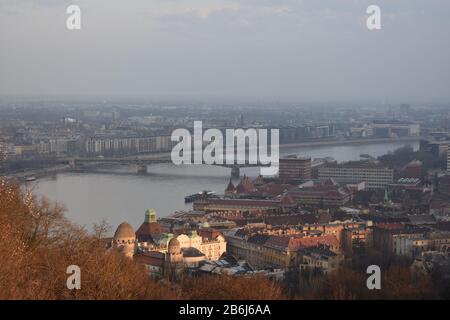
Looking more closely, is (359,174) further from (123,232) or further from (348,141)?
(348,141)

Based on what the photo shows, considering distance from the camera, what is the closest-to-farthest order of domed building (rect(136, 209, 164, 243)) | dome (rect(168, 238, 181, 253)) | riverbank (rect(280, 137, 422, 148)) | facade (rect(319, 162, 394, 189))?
dome (rect(168, 238, 181, 253)) → domed building (rect(136, 209, 164, 243)) → facade (rect(319, 162, 394, 189)) → riverbank (rect(280, 137, 422, 148))

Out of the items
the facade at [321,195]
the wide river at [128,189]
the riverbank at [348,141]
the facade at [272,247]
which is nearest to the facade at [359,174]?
the wide river at [128,189]

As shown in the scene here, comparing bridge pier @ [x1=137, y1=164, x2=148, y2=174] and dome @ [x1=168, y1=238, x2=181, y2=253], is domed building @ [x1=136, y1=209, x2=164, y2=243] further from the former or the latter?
bridge pier @ [x1=137, y1=164, x2=148, y2=174]

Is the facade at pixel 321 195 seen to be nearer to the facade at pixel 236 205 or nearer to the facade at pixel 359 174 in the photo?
the facade at pixel 236 205

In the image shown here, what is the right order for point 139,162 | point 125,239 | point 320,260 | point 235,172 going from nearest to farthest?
point 320,260
point 125,239
point 235,172
point 139,162

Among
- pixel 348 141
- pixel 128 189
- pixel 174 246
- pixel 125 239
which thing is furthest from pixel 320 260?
pixel 348 141

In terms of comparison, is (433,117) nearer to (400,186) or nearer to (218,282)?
(400,186)

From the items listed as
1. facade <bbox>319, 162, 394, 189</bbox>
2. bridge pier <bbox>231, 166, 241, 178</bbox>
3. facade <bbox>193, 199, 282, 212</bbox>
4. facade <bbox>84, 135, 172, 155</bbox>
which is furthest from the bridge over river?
facade <bbox>193, 199, 282, 212</bbox>
